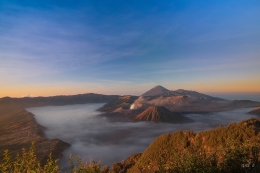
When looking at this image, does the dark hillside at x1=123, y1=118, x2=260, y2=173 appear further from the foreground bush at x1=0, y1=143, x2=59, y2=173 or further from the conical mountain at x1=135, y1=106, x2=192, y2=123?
the conical mountain at x1=135, y1=106, x2=192, y2=123

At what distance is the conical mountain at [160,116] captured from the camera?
147 metres

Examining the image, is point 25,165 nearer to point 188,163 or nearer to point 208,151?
point 188,163

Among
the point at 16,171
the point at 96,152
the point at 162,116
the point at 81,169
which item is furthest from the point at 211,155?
the point at 162,116

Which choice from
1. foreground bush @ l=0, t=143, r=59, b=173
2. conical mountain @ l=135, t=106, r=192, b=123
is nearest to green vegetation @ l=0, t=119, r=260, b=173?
foreground bush @ l=0, t=143, r=59, b=173

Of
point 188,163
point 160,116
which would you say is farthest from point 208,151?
point 160,116

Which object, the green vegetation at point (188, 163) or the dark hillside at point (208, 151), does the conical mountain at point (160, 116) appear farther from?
the green vegetation at point (188, 163)

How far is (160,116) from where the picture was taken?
15475 cm

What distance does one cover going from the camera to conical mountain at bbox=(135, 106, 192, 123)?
14700cm

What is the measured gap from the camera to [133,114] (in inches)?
7023

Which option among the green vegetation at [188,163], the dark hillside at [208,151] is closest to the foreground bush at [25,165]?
the green vegetation at [188,163]

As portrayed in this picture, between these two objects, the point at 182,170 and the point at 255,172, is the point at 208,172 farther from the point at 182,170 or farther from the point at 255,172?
the point at 255,172

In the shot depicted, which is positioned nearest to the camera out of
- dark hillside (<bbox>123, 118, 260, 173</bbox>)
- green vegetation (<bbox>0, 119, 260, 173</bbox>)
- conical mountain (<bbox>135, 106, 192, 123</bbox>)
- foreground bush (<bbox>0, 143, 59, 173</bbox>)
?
foreground bush (<bbox>0, 143, 59, 173</bbox>)

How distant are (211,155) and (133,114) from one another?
171 m

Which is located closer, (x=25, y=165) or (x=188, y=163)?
(x=25, y=165)
